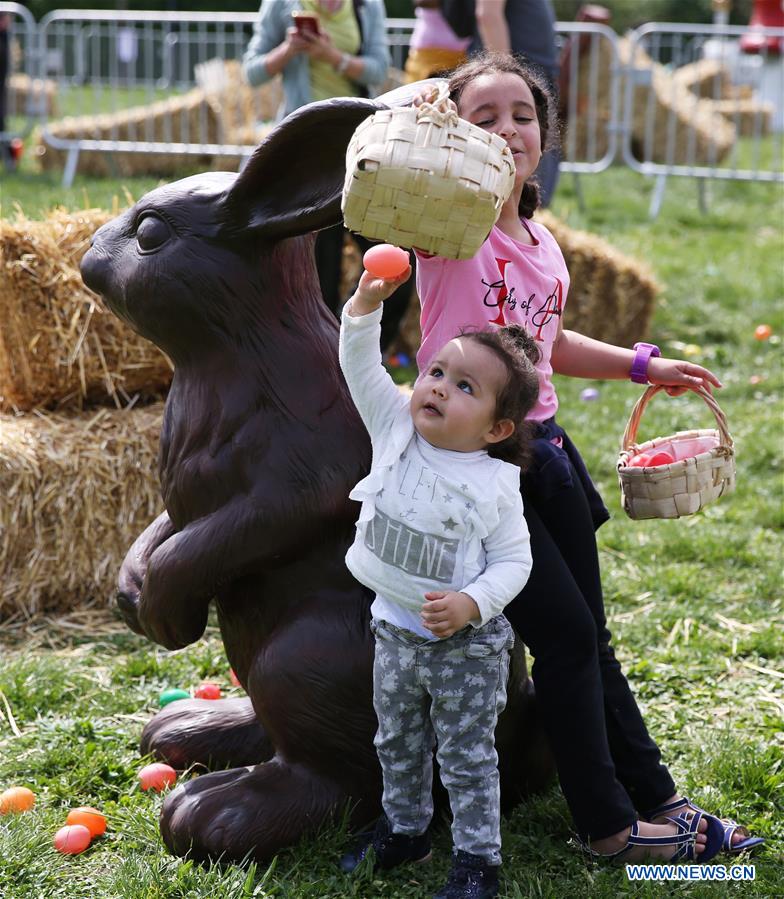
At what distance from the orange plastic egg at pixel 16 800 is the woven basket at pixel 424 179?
1874 mm

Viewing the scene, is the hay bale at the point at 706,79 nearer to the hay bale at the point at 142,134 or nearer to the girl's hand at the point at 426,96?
the hay bale at the point at 142,134

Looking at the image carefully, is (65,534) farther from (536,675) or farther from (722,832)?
(722,832)

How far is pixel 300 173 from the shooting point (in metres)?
2.83

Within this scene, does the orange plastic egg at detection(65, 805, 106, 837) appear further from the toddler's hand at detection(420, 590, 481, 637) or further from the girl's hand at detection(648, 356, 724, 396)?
the girl's hand at detection(648, 356, 724, 396)

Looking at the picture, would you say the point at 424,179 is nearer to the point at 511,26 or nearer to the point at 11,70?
the point at 511,26

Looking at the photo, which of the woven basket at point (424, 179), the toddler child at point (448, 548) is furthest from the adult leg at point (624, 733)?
the woven basket at point (424, 179)

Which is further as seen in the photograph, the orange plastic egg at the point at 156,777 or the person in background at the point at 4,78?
the person in background at the point at 4,78

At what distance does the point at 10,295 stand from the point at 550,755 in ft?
9.20

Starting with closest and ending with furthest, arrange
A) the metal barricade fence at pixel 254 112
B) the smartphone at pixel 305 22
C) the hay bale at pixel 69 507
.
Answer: the hay bale at pixel 69 507 → the smartphone at pixel 305 22 → the metal barricade fence at pixel 254 112

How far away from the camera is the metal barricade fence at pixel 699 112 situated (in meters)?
11.5

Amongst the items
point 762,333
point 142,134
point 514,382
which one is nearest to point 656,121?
point 142,134

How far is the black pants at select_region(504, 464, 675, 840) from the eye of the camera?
113 inches

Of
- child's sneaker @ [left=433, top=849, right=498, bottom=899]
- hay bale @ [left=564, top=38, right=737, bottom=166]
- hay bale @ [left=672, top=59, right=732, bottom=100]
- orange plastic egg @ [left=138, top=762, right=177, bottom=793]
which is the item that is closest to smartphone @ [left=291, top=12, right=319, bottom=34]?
orange plastic egg @ [left=138, top=762, right=177, bottom=793]

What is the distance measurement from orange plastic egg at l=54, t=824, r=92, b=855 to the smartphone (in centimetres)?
425
